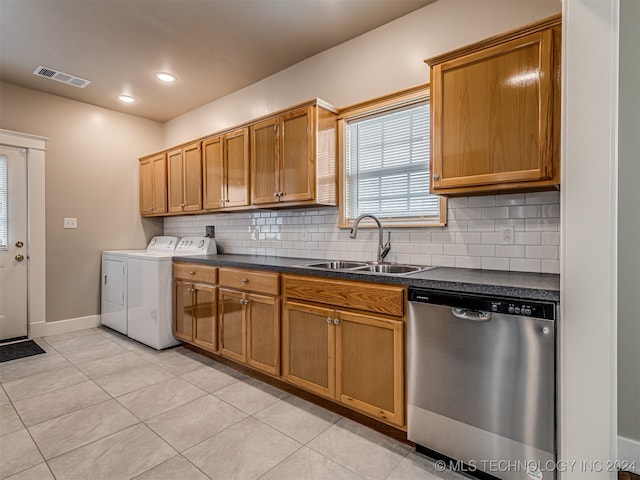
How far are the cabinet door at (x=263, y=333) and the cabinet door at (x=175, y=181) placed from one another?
1991 millimetres

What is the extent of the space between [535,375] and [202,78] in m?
3.70

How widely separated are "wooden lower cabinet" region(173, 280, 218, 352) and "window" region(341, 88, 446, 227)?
1390mm

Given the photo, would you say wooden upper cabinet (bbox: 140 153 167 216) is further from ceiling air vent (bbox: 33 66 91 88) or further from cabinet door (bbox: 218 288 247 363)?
cabinet door (bbox: 218 288 247 363)

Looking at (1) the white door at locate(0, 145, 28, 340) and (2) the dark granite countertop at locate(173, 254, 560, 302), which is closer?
(2) the dark granite countertop at locate(173, 254, 560, 302)

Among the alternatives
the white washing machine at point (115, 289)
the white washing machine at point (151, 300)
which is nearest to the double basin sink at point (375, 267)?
the white washing machine at point (151, 300)

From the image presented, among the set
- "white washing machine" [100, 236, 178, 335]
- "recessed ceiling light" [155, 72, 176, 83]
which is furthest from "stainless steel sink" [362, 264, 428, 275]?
"recessed ceiling light" [155, 72, 176, 83]

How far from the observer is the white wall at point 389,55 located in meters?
2.18

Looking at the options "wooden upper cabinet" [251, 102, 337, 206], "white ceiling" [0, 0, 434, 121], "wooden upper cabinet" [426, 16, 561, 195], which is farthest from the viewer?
"wooden upper cabinet" [251, 102, 337, 206]

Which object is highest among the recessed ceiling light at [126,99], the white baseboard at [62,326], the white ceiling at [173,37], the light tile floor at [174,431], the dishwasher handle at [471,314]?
the white ceiling at [173,37]

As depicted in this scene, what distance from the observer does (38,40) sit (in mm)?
2869

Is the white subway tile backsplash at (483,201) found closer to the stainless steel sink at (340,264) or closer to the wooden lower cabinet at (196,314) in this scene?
the stainless steel sink at (340,264)

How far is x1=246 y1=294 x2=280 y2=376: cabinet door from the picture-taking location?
8.22 feet

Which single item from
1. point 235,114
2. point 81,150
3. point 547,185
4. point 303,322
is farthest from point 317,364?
point 81,150

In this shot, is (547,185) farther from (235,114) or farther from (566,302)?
(235,114)
